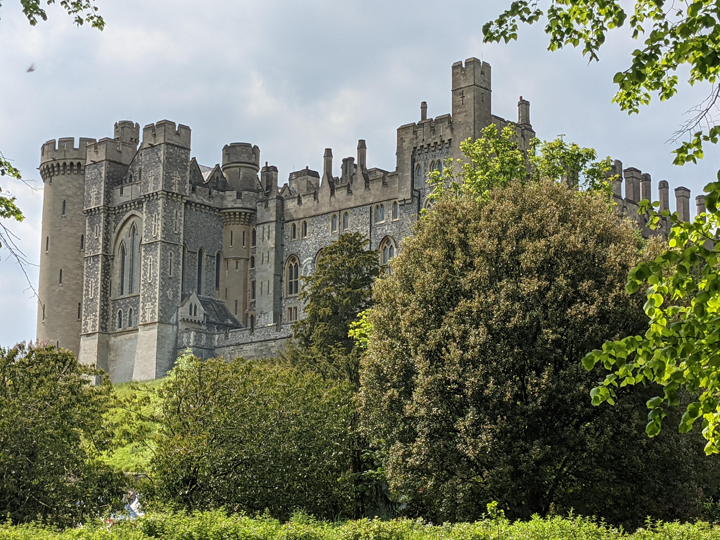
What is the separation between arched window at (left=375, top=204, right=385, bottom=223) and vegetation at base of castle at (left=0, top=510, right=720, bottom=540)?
123 ft

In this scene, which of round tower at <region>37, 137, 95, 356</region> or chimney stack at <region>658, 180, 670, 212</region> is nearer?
chimney stack at <region>658, 180, 670, 212</region>

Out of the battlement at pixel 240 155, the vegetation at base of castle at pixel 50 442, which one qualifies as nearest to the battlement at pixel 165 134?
the battlement at pixel 240 155

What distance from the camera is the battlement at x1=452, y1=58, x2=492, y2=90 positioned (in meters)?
47.0

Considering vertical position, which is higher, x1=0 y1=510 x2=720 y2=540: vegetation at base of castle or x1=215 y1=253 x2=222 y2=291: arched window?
x1=215 y1=253 x2=222 y2=291: arched window

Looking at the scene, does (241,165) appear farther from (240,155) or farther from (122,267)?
(122,267)

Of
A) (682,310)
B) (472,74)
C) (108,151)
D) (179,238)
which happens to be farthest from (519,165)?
(108,151)

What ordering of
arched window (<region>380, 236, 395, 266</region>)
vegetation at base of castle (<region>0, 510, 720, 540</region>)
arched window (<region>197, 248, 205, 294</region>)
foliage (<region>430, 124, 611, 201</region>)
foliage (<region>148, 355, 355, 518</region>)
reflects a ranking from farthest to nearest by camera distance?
arched window (<region>197, 248, 205, 294</region>) < arched window (<region>380, 236, 395, 266</region>) < foliage (<region>430, 124, 611, 201</region>) < foliage (<region>148, 355, 355, 518</region>) < vegetation at base of castle (<region>0, 510, 720, 540</region>)

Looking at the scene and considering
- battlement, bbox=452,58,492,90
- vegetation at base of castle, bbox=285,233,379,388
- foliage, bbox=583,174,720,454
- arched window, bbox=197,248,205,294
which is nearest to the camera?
foliage, bbox=583,174,720,454

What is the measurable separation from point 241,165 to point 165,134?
6.85 meters

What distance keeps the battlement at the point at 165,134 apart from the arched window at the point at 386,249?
15.7 metres

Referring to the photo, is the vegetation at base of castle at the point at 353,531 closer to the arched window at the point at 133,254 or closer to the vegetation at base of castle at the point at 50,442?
the vegetation at base of castle at the point at 50,442

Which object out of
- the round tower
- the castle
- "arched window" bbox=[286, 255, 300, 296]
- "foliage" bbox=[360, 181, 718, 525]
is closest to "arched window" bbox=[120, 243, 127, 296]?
the castle

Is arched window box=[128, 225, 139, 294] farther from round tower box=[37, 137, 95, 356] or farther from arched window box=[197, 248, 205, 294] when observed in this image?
round tower box=[37, 137, 95, 356]

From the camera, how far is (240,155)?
64.6 meters
